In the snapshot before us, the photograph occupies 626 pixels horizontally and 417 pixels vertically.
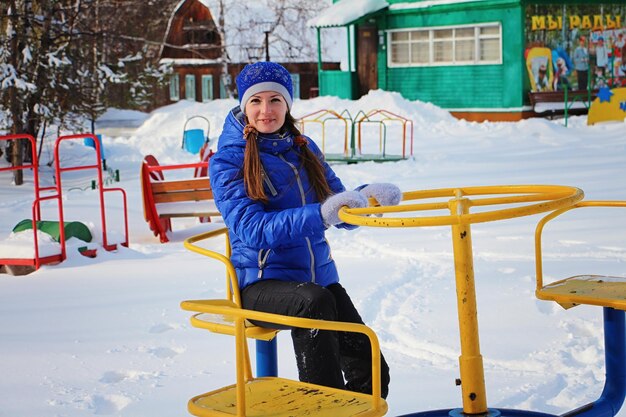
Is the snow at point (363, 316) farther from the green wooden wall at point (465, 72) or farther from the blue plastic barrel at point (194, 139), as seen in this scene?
the green wooden wall at point (465, 72)

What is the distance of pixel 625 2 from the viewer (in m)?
24.2

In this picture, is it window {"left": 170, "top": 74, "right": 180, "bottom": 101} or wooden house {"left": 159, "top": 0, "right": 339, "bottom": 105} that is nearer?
wooden house {"left": 159, "top": 0, "right": 339, "bottom": 105}

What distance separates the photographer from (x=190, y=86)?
36375mm

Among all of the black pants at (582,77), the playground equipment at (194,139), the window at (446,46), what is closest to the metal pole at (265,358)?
the playground equipment at (194,139)

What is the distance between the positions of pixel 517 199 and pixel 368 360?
102 centimetres

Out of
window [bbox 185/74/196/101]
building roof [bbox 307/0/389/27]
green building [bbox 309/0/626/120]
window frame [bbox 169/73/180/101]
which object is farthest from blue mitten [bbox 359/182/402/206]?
window frame [bbox 169/73/180/101]

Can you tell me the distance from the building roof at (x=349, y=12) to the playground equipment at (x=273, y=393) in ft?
74.5

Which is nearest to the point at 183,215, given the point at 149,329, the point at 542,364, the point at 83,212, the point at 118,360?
the point at 83,212

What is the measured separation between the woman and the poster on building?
20669 mm

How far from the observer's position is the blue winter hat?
3.57 m

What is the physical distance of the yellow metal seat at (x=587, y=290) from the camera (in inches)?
139

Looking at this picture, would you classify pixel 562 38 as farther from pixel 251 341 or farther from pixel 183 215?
pixel 251 341

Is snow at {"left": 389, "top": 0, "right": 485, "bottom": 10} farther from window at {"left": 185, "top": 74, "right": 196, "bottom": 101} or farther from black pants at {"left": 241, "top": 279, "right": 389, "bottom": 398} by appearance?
black pants at {"left": 241, "top": 279, "right": 389, "bottom": 398}

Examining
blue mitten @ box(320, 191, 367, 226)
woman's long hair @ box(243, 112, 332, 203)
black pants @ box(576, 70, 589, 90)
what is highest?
black pants @ box(576, 70, 589, 90)
